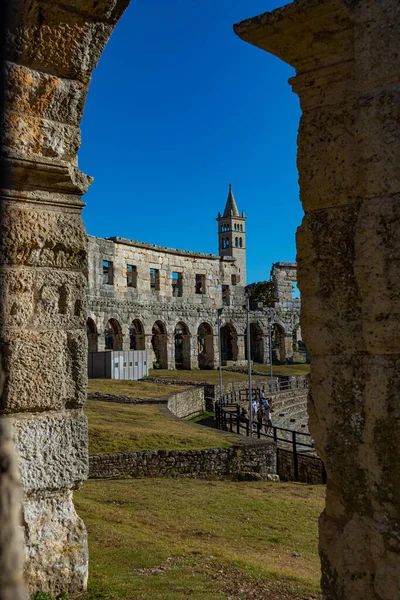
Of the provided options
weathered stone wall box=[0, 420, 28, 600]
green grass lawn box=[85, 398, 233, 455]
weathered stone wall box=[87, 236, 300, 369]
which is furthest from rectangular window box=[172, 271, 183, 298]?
weathered stone wall box=[0, 420, 28, 600]

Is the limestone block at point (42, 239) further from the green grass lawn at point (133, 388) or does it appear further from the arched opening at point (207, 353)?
the arched opening at point (207, 353)

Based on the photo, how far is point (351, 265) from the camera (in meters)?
3.06

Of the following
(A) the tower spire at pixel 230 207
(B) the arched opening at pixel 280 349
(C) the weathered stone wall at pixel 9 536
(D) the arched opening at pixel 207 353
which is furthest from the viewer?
(A) the tower spire at pixel 230 207

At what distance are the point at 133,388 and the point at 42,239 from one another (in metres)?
19.7

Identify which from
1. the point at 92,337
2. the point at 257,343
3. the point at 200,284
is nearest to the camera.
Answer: the point at 92,337

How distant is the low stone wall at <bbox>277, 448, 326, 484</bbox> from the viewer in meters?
13.2

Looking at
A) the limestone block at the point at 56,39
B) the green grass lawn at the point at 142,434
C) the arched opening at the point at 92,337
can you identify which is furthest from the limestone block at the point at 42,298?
the arched opening at the point at 92,337

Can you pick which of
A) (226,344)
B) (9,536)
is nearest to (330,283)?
(9,536)

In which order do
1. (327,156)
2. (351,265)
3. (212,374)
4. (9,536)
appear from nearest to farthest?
(9,536) < (351,265) < (327,156) < (212,374)

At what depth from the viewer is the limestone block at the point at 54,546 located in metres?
4.28

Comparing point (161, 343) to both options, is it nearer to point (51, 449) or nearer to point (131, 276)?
point (131, 276)

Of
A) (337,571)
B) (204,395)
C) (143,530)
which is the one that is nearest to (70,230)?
(337,571)

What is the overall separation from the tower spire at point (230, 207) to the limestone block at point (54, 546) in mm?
69438

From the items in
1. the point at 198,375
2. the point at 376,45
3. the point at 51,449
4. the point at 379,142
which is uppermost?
the point at 376,45
